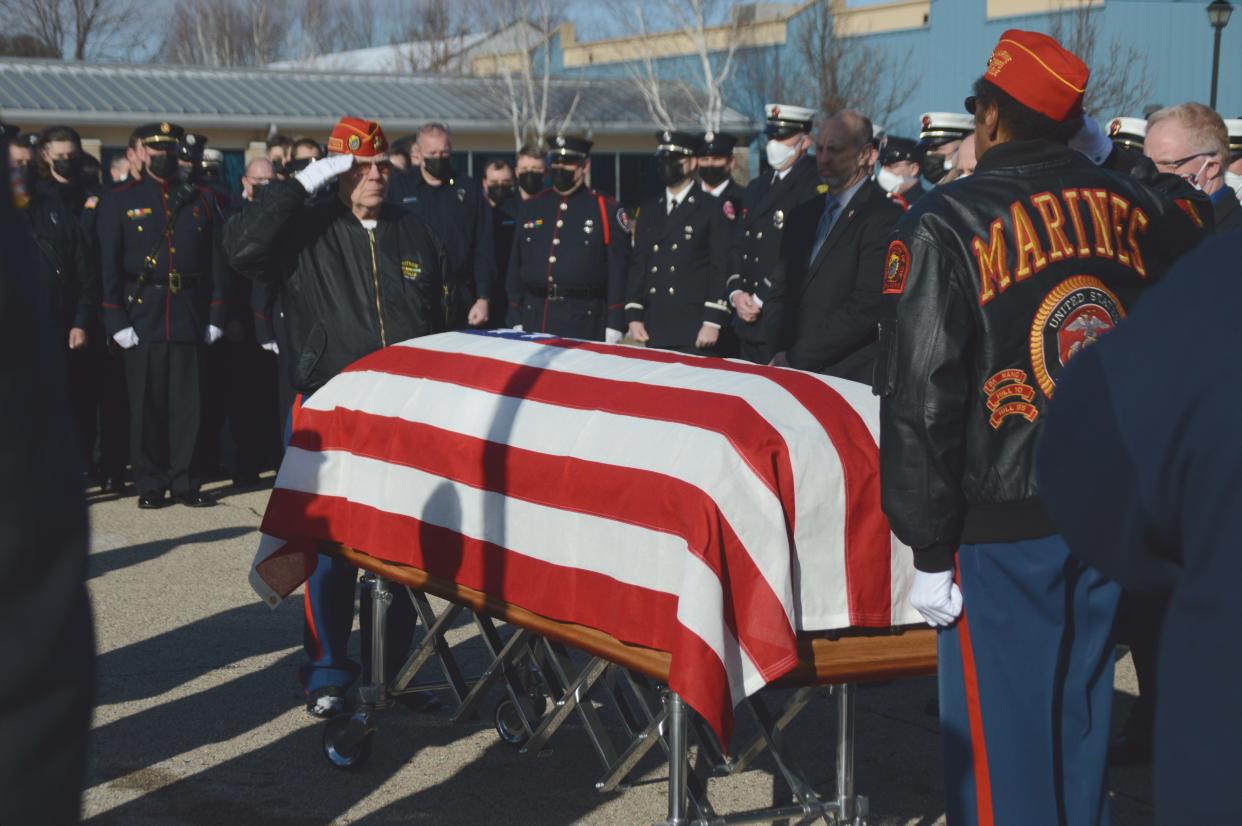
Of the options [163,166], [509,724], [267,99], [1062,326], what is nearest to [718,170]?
[163,166]

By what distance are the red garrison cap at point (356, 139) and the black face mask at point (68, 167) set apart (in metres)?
5.34

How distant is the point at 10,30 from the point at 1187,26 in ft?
121

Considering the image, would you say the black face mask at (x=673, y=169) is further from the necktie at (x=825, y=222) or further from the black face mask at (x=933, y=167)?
the necktie at (x=825, y=222)

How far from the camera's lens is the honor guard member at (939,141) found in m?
9.27

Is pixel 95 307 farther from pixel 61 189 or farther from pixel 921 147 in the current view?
→ pixel 921 147

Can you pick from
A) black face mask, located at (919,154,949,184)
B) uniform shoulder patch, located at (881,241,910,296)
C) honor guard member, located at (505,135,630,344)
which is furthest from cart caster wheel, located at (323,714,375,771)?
black face mask, located at (919,154,949,184)

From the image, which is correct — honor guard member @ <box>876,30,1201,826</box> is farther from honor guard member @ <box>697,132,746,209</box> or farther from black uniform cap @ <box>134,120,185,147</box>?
black uniform cap @ <box>134,120,185,147</box>

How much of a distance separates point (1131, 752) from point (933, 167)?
5429 mm

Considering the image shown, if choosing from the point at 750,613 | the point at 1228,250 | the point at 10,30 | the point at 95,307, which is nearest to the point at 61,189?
the point at 95,307

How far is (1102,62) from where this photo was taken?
3250 centimetres

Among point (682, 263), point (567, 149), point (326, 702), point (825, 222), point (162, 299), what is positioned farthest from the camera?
point (567, 149)

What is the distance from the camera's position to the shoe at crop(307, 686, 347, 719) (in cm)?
482

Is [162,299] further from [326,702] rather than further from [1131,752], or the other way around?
[1131,752]

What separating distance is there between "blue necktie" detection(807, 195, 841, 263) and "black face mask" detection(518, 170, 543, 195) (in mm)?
4776
